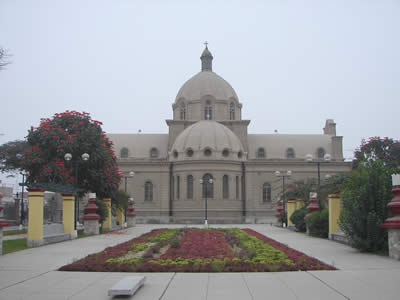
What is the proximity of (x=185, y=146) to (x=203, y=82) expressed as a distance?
472 inches

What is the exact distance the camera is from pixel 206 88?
59062 mm

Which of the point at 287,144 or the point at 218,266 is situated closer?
the point at 218,266

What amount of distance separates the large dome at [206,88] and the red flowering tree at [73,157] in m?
28.5

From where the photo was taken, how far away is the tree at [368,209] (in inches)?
625

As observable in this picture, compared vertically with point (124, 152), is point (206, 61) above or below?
above

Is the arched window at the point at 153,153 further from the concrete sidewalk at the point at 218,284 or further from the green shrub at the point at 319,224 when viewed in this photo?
the concrete sidewalk at the point at 218,284

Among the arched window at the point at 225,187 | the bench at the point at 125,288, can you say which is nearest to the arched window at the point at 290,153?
the arched window at the point at 225,187

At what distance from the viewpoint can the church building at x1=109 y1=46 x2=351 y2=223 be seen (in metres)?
49.6

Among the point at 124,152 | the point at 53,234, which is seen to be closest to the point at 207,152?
the point at 124,152

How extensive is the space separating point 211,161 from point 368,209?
110 ft

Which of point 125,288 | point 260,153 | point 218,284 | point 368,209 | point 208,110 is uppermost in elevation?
point 208,110

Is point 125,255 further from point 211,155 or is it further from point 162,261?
point 211,155

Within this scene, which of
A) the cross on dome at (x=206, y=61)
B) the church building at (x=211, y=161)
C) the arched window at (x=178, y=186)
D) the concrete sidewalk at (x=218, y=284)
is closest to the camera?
the concrete sidewalk at (x=218, y=284)

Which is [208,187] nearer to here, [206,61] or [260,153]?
[260,153]
